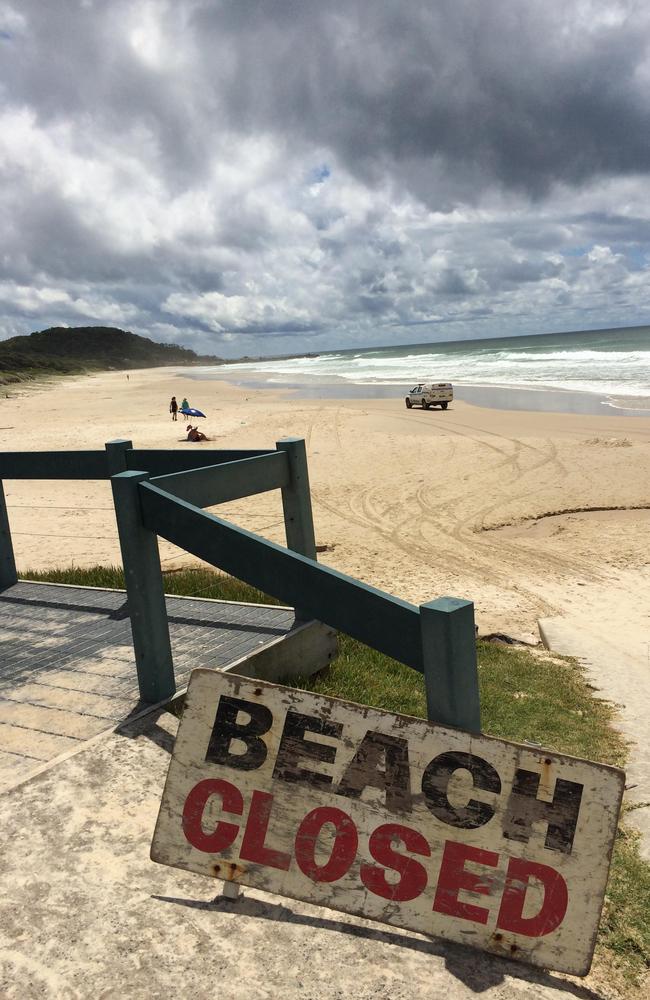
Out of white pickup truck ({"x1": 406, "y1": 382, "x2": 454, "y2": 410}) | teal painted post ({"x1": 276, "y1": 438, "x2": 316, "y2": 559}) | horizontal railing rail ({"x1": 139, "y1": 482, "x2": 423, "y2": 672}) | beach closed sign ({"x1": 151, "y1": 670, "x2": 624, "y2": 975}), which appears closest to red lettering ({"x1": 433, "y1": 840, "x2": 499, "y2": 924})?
beach closed sign ({"x1": 151, "y1": 670, "x2": 624, "y2": 975})

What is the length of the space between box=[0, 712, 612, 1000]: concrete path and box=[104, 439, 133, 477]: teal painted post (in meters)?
2.51

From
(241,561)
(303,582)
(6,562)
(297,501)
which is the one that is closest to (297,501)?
(297,501)

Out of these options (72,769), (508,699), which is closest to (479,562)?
(508,699)

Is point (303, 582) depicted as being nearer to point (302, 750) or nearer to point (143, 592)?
point (302, 750)

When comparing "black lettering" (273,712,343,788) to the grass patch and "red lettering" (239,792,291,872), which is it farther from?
the grass patch

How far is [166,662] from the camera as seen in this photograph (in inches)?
151

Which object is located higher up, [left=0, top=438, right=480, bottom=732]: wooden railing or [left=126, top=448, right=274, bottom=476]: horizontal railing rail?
[left=126, top=448, right=274, bottom=476]: horizontal railing rail

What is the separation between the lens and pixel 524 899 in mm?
2230

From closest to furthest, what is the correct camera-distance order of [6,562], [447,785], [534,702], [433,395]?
[447,785], [534,702], [6,562], [433,395]

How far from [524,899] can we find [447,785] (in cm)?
38

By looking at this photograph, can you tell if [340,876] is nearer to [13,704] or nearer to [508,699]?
[13,704]

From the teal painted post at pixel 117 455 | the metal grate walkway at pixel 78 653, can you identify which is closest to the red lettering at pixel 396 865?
the metal grate walkway at pixel 78 653

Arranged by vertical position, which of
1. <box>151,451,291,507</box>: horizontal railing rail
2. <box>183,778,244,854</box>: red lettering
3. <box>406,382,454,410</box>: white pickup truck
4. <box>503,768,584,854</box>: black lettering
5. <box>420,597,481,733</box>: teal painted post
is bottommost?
<box>406,382,454,410</box>: white pickup truck

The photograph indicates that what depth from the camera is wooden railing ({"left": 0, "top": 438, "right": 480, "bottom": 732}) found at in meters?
2.30
